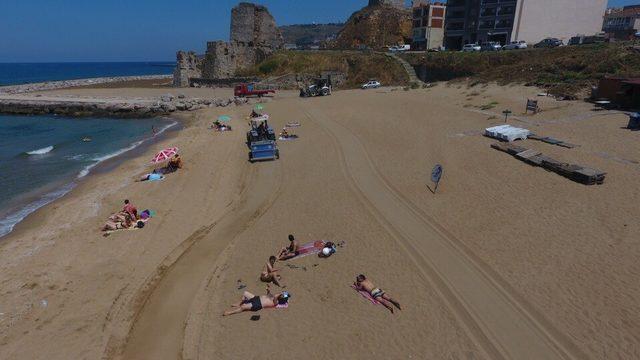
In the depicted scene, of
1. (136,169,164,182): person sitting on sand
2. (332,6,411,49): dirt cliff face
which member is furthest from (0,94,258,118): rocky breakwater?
(332,6,411,49): dirt cliff face

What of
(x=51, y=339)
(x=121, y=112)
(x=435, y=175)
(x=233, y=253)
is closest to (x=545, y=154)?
(x=435, y=175)

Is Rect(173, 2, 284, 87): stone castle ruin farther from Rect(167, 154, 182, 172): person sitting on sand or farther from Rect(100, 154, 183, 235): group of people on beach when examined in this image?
Rect(100, 154, 183, 235): group of people on beach

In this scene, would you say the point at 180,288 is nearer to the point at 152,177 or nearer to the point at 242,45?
the point at 152,177

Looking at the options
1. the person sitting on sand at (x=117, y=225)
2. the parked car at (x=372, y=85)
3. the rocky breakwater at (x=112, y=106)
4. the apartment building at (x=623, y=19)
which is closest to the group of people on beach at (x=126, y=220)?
the person sitting on sand at (x=117, y=225)

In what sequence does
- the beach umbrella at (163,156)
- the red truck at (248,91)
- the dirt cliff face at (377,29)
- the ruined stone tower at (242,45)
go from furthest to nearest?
the dirt cliff face at (377,29) < the ruined stone tower at (242,45) < the red truck at (248,91) < the beach umbrella at (163,156)

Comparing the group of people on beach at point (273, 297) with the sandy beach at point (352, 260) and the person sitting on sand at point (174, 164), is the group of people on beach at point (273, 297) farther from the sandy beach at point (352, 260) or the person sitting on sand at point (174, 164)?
the person sitting on sand at point (174, 164)

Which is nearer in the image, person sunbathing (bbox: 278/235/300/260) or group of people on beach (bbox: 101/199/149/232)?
person sunbathing (bbox: 278/235/300/260)

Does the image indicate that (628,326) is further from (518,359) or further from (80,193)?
(80,193)

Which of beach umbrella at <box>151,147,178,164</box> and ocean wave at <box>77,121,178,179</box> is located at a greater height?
beach umbrella at <box>151,147,178,164</box>
